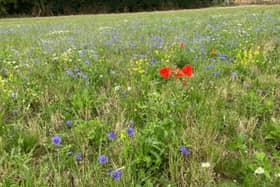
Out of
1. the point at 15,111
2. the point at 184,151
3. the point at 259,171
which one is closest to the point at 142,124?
the point at 184,151

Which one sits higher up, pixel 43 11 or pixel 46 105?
pixel 43 11

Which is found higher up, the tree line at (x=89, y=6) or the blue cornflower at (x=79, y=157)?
the tree line at (x=89, y=6)

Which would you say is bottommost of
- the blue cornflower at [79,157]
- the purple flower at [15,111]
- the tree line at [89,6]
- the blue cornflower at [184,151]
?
the blue cornflower at [79,157]

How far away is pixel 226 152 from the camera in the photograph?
2.02 metres

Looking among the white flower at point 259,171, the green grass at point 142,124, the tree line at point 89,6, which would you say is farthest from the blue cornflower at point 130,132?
the tree line at point 89,6

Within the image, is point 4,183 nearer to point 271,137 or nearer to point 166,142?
point 166,142

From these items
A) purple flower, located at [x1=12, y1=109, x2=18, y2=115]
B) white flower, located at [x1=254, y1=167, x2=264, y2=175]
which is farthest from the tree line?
white flower, located at [x1=254, y1=167, x2=264, y2=175]

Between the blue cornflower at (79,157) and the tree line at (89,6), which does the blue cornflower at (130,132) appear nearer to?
the blue cornflower at (79,157)

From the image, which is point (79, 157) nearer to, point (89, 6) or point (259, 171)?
point (259, 171)

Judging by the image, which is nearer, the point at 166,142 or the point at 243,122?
the point at 166,142

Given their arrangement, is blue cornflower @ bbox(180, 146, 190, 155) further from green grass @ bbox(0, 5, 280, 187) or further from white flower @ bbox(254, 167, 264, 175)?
white flower @ bbox(254, 167, 264, 175)

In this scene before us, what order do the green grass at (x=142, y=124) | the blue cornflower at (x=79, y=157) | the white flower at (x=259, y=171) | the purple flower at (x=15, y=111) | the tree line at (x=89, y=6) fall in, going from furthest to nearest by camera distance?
the tree line at (x=89, y=6) < the purple flower at (x=15, y=111) < the blue cornflower at (x=79, y=157) < the green grass at (x=142, y=124) < the white flower at (x=259, y=171)

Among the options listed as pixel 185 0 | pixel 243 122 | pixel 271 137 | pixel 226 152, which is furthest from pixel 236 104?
pixel 185 0

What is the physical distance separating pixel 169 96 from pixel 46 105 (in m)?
1.27
